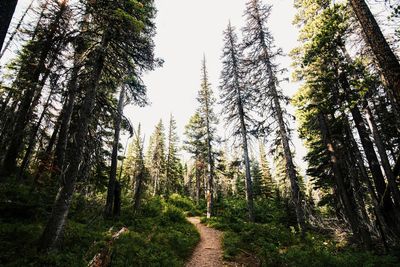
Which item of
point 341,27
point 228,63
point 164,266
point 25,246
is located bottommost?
point 164,266

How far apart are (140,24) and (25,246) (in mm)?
8232

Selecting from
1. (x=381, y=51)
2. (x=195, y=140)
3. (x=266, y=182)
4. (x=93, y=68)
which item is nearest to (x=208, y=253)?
(x=93, y=68)

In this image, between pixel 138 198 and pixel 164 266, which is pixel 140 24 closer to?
pixel 164 266

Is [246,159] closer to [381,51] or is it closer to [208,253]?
[208,253]

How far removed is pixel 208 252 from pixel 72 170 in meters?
7.22

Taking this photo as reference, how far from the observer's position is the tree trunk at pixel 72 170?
6.42 meters

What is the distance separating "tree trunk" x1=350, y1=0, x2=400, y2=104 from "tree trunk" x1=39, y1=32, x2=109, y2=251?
848 cm

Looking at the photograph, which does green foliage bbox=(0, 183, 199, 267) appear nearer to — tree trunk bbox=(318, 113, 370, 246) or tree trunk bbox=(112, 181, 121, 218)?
tree trunk bbox=(112, 181, 121, 218)

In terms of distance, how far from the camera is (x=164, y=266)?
24.5 ft

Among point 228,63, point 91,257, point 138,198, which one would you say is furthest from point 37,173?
point 228,63

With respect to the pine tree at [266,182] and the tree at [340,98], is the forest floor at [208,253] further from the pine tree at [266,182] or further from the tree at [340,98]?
the pine tree at [266,182]

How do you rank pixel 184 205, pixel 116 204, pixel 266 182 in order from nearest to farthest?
pixel 116 204 → pixel 184 205 → pixel 266 182

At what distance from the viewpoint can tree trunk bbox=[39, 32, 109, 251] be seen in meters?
6.42

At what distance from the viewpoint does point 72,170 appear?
7.21 m
